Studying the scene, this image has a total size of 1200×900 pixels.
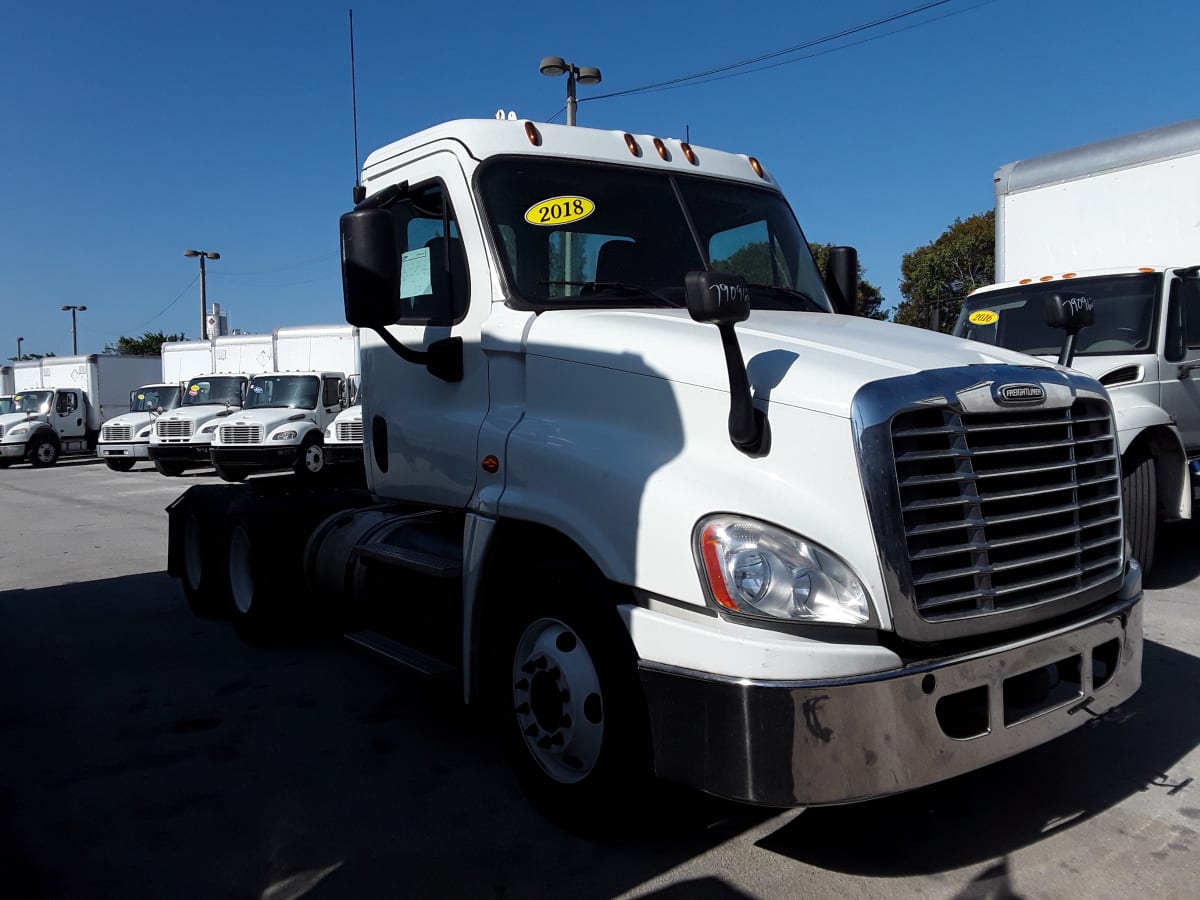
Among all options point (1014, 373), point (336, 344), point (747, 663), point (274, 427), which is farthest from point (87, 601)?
point (336, 344)

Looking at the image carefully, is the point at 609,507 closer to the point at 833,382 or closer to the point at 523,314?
the point at 833,382

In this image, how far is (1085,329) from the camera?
7.86 meters

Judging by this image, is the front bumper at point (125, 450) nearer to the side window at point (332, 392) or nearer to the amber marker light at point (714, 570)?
the side window at point (332, 392)

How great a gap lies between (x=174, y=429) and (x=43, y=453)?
8.84m

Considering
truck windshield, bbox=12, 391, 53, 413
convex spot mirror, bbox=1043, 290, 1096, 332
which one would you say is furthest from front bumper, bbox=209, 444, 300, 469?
convex spot mirror, bbox=1043, 290, 1096, 332

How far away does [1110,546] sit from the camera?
351cm

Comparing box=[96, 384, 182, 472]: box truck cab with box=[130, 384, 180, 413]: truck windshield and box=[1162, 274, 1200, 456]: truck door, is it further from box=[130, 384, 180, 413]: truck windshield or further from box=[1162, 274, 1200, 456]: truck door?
box=[1162, 274, 1200, 456]: truck door

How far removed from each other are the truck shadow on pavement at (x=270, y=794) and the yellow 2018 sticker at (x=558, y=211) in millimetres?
2273

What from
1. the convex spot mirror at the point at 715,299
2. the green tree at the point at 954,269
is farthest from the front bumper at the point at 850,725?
the green tree at the point at 954,269

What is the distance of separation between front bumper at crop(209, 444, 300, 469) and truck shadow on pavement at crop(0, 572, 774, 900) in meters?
13.0

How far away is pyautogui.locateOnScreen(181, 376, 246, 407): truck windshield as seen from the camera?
22562 mm

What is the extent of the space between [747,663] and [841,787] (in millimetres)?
416

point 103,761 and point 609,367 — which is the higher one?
point 609,367

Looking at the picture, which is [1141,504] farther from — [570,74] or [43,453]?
[43,453]
